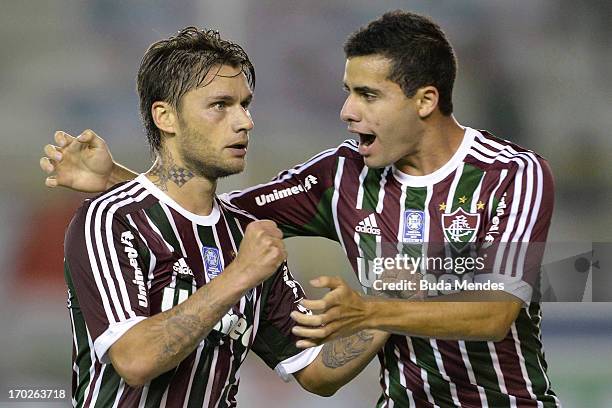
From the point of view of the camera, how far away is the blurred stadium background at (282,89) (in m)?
6.12

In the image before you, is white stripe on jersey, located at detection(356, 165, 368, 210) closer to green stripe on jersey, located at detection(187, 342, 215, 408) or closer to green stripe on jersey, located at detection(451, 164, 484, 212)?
green stripe on jersey, located at detection(451, 164, 484, 212)

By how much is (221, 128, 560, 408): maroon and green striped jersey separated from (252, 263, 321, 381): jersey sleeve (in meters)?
0.36

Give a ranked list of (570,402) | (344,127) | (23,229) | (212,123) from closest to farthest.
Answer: (212,123), (570,402), (23,229), (344,127)

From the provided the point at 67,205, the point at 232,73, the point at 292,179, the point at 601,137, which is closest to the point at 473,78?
the point at 601,137

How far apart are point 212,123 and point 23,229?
3.53 m

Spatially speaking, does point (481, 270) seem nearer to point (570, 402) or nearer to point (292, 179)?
point (292, 179)

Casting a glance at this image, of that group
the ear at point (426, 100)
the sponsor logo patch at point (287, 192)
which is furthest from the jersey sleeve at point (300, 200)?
the ear at point (426, 100)

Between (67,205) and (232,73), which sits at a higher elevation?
(232,73)

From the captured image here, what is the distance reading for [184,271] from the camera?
9.13 feet

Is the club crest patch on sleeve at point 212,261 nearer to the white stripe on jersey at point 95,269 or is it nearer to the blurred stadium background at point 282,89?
the white stripe on jersey at point 95,269

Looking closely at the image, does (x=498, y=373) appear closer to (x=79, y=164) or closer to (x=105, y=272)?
(x=105, y=272)

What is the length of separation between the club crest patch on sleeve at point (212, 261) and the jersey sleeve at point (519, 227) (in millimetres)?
856

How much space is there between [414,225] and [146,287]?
3.31 ft

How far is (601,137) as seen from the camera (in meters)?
6.71
